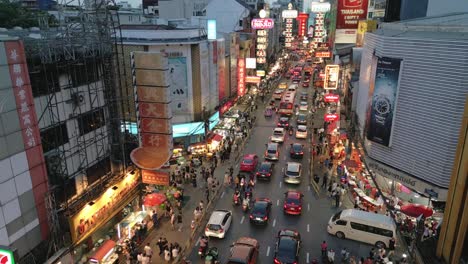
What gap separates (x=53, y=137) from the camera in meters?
17.1

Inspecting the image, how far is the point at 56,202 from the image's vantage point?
17.3 meters

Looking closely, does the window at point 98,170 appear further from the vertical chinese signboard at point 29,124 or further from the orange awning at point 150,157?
the vertical chinese signboard at point 29,124

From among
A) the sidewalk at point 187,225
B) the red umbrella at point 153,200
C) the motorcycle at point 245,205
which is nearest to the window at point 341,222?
the motorcycle at point 245,205

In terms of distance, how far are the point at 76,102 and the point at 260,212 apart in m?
13.0

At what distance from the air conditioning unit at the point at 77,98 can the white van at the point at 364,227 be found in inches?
634

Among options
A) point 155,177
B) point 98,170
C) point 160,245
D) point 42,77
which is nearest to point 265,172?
point 155,177

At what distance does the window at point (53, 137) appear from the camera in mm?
16538

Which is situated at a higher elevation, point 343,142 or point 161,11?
point 161,11

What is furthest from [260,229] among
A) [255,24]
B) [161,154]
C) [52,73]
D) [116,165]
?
[255,24]

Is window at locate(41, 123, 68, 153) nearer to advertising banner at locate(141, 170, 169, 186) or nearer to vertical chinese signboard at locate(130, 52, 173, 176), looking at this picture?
vertical chinese signboard at locate(130, 52, 173, 176)

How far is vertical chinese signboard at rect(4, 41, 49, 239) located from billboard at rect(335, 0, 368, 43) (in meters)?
39.5

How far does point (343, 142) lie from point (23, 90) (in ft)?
98.6

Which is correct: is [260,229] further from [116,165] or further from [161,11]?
[161,11]

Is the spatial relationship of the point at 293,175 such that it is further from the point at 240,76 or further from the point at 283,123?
the point at 240,76
